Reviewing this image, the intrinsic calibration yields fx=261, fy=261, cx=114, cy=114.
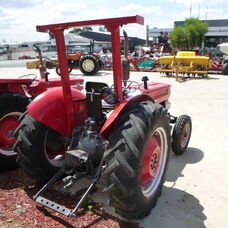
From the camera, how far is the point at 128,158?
6.48 ft

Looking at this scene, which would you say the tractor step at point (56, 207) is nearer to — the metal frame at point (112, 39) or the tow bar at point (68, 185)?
the tow bar at point (68, 185)

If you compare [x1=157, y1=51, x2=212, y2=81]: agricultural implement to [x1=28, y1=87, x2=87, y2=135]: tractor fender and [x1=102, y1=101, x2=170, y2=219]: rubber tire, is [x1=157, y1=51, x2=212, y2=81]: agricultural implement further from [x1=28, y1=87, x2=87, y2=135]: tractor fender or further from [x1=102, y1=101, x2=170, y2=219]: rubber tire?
[x1=102, y1=101, x2=170, y2=219]: rubber tire

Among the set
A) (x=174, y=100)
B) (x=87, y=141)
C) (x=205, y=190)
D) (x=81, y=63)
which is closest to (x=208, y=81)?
(x=174, y=100)

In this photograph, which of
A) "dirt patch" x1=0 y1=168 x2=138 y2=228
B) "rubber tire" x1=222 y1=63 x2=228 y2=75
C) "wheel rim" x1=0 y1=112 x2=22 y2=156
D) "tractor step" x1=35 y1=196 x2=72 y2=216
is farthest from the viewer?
"rubber tire" x1=222 y1=63 x2=228 y2=75

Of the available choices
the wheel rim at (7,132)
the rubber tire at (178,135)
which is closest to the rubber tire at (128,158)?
the rubber tire at (178,135)

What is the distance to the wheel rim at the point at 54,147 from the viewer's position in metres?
2.75

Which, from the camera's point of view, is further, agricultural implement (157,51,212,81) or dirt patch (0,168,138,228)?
agricultural implement (157,51,212,81)

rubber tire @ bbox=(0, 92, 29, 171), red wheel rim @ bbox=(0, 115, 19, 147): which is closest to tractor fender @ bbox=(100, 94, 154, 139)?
rubber tire @ bbox=(0, 92, 29, 171)

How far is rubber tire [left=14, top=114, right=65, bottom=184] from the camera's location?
2477 mm

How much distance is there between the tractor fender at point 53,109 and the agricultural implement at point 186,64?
29.7ft

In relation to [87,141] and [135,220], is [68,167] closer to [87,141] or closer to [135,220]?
[87,141]

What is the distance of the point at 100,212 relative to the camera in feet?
8.12

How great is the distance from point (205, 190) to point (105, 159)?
58.2 inches

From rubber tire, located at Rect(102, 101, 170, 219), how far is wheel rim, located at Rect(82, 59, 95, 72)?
1127cm
